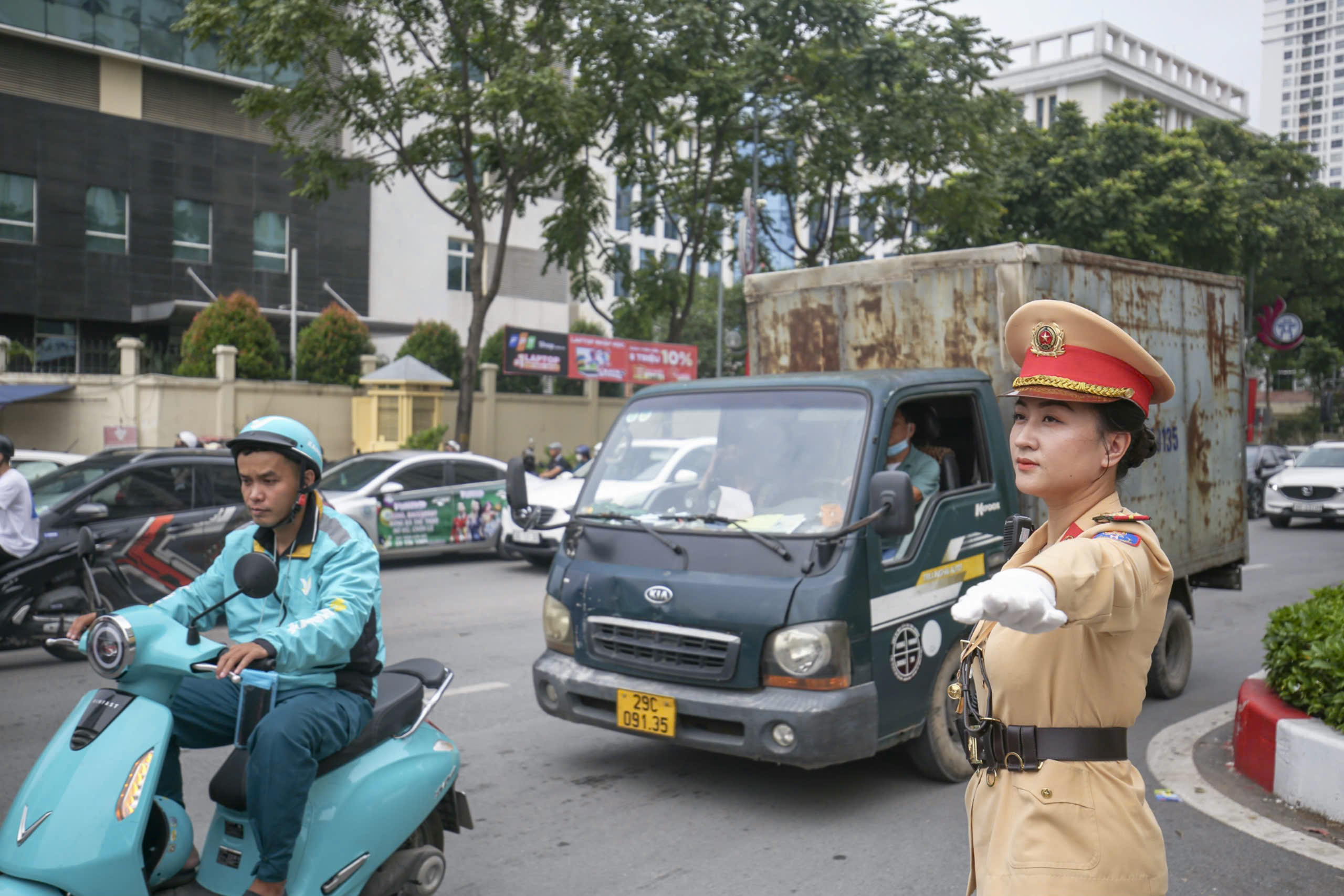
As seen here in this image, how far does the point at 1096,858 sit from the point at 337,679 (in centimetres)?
223

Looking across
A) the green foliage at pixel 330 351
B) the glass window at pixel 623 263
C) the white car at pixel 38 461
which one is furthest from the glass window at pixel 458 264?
the white car at pixel 38 461

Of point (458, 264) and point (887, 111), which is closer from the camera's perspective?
point (887, 111)

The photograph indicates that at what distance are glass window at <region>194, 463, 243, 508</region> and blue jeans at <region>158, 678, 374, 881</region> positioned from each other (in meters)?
6.38

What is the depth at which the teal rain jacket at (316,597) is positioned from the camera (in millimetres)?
3273

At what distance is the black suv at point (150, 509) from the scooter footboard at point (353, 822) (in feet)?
20.3

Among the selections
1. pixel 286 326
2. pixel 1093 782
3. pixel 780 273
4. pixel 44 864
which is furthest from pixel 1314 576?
pixel 286 326

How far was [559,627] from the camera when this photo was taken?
5.36 metres

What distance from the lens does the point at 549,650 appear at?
18.0 feet

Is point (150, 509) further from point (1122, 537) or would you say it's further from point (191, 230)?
point (191, 230)

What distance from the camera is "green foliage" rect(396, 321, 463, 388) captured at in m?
27.3

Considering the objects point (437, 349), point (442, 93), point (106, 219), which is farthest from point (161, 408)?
point (106, 219)

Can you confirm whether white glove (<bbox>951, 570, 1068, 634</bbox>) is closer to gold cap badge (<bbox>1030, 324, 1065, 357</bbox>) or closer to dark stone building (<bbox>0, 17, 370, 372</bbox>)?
gold cap badge (<bbox>1030, 324, 1065, 357</bbox>)

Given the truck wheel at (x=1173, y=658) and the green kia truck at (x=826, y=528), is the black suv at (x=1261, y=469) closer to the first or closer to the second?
the truck wheel at (x=1173, y=658)

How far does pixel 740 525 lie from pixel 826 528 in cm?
40
